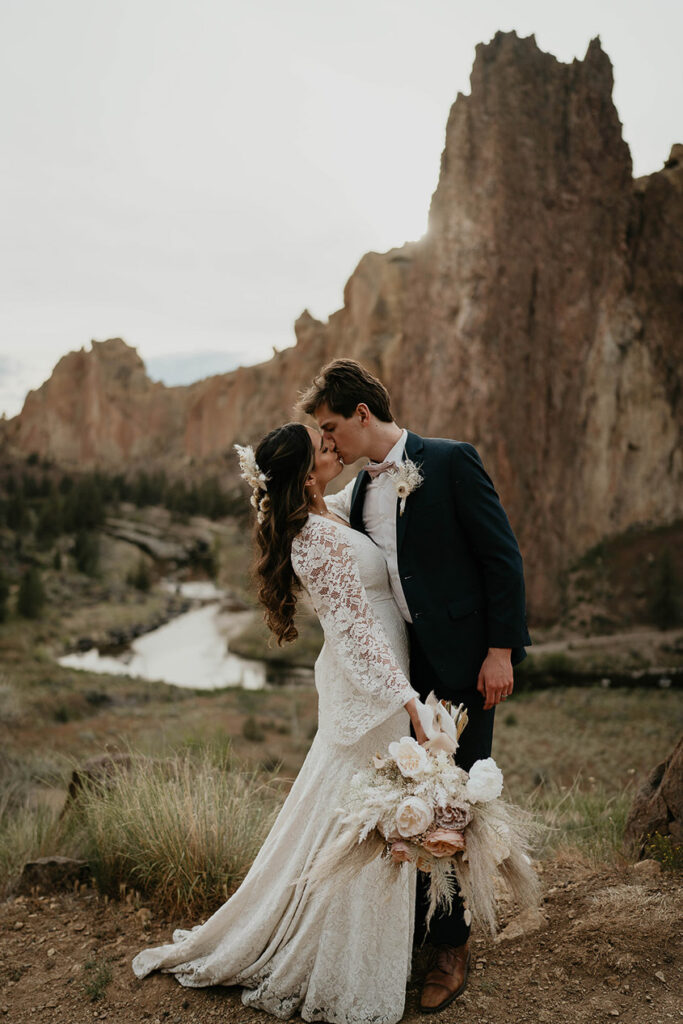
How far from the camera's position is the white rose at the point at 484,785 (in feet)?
6.87

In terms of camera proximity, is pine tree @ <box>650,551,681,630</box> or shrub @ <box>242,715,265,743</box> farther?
pine tree @ <box>650,551,681,630</box>

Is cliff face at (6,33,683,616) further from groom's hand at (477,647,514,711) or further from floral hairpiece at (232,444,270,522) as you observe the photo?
floral hairpiece at (232,444,270,522)

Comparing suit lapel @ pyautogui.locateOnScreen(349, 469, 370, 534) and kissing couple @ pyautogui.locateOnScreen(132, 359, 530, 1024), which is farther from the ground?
suit lapel @ pyautogui.locateOnScreen(349, 469, 370, 534)

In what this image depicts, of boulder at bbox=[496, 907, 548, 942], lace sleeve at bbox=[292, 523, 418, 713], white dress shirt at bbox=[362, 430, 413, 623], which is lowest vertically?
boulder at bbox=[496, 907, 548, 942]

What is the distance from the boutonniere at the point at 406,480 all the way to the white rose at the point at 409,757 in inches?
33.9

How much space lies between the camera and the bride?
2504 millimetres

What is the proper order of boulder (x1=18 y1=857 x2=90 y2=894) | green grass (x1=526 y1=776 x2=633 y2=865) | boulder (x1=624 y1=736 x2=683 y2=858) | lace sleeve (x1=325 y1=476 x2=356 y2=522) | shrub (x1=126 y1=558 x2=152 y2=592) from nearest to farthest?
lace sleeve (x1=325 y1=476 x2=356 y2=522)
boulder (x1=624 y1=736 x2=683 y2=858)
boulder (x1=18 y1=857 x2=90 y2=894)
green grass (x1=526 y1=776 x2=633 y2=865)
shrub (x1=126 y1=558 x2=152 y2=592)

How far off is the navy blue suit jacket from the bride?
0.14 meters

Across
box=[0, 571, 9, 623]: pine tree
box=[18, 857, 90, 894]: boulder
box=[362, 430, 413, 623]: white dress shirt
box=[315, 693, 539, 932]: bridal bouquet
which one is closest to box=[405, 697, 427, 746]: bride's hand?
box=[315, 693, 539, 932]: bridal bouquet

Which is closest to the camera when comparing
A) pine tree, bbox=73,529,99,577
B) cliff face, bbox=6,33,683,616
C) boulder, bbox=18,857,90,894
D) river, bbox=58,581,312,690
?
boulder, bbox=18,857,90,894

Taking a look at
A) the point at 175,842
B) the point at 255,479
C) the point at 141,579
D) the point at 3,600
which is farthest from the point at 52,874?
the point at 141,579

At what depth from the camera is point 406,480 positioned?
8.95ft

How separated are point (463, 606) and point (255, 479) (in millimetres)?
864

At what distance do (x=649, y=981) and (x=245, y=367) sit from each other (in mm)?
71239
